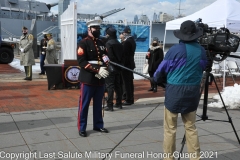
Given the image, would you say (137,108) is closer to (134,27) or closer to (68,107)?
(68,107)

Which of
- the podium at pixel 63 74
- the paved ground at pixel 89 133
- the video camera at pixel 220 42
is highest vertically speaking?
the video camera at pixel 220 42

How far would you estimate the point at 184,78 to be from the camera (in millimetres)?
3348

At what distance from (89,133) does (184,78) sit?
2.29 meters

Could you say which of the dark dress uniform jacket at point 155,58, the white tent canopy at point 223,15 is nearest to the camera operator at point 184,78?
the dark dress uniform jacket at point 155,58

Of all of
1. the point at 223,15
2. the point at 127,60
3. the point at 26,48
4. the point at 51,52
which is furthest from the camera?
the point at 51,52

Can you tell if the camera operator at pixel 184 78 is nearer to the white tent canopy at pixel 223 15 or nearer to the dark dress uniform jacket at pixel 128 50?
the dark dress uniform jacket at pixel 128 50

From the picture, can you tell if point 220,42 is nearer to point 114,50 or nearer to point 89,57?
point 89,57

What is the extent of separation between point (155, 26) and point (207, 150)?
41.6 metres

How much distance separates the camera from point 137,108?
22.7ft

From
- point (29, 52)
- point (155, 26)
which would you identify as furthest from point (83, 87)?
point (155, 26)

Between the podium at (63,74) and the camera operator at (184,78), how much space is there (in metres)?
5.71

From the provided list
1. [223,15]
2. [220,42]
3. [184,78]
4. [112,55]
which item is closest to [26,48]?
[112,55]

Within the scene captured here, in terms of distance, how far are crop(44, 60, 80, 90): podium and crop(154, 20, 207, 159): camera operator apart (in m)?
5.71

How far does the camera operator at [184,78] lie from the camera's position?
11.0 feet
